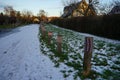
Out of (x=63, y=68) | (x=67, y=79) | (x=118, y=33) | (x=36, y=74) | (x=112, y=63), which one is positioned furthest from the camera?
(x=118, y=33)

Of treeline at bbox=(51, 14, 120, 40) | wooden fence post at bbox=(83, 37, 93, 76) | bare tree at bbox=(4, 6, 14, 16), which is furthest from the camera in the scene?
bare tree at bbox=(4, 6, 14, 16)

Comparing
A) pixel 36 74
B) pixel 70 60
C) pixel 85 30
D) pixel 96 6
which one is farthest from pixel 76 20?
pixel 36 74

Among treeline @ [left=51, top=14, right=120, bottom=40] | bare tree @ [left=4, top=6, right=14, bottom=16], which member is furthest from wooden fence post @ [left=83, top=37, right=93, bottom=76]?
bare tree @ [left=4, top=6, right=14, bottom=16]

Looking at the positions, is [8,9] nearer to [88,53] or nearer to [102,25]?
[102,25]

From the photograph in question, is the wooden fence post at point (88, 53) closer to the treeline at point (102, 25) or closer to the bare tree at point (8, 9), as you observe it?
the treeline at point (102, 25)

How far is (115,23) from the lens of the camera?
1755cm

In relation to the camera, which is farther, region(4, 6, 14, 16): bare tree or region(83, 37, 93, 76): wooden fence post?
region(4, 6, 14, 16): bare tree

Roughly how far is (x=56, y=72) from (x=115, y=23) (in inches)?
477

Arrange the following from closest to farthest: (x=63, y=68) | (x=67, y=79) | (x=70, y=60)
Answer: (x=67, y=79)
(x=63, y=68)
(x=70, y=60)

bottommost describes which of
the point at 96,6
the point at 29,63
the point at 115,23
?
the point at 29,63

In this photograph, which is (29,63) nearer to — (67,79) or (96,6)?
(67,79)

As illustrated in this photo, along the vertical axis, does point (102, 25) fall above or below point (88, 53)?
above

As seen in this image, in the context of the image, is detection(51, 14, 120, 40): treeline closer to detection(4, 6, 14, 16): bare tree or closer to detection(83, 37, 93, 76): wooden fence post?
detection(83, 37, 93, 76): wooden fence post

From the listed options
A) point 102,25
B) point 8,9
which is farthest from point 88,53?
point 8,9
